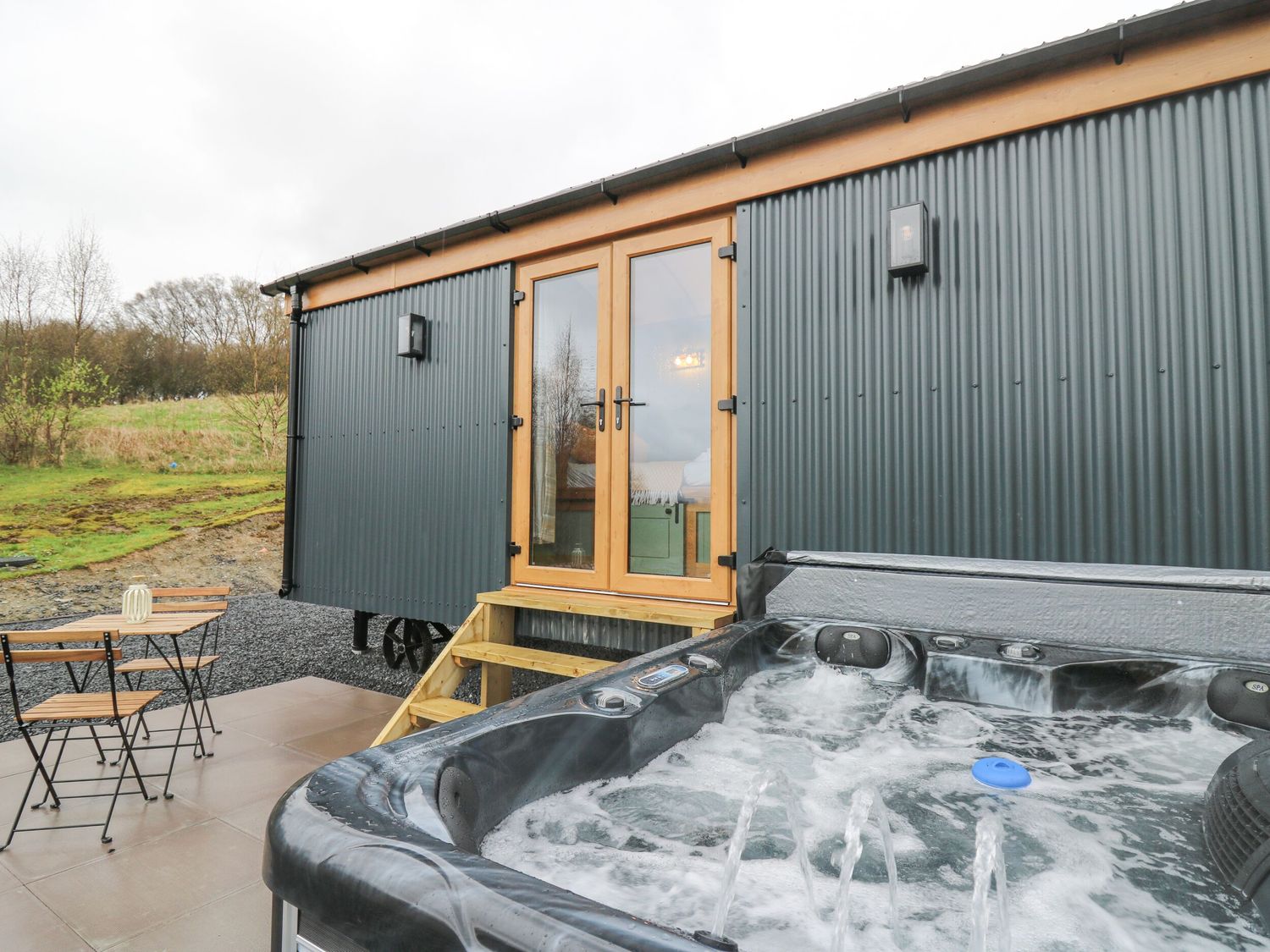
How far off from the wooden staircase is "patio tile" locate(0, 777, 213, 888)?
29.7 inches

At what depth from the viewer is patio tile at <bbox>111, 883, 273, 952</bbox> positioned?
1685 mm

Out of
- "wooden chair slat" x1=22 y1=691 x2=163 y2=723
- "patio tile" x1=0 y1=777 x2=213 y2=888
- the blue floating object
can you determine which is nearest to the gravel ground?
"patio tile" x1=0 y1=777 x2=213 y2=888

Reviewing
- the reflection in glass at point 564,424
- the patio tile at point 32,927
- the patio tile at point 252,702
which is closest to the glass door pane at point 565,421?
the reflection in glass at point 564,424

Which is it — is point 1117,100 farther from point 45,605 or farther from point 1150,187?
point 45,605

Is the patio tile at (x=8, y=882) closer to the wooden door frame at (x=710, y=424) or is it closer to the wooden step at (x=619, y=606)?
the wooden step at (x=619, y=606)

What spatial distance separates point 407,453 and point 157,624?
5.27ft

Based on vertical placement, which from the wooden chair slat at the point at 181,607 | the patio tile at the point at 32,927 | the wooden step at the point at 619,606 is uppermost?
the wooden step at the point at 619,606

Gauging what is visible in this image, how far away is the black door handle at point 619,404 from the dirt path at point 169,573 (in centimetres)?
678

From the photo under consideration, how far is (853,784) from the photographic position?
4.98ft

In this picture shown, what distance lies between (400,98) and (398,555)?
10.2 metres

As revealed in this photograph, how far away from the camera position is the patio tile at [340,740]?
10.4 ft

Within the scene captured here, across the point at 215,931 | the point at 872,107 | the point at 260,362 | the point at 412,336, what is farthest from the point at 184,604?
the point at 260,362

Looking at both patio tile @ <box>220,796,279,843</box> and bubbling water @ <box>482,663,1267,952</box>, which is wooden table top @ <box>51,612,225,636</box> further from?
bubbling water @ <box>482,663,1267,952</box>

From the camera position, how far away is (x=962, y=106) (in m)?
2.53
